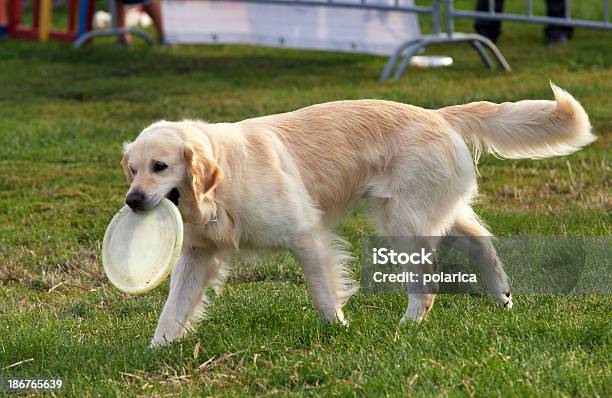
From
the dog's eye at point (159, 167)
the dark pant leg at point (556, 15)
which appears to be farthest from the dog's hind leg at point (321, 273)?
the dark pant leg at point (556, 15)

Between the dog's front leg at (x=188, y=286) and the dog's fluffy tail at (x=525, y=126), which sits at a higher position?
the dog's fluffy tail at (x=525, y=126)

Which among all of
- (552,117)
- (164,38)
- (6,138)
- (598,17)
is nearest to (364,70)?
(164,38)

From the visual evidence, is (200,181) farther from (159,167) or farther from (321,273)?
(321,273)

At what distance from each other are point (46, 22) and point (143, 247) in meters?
10.4

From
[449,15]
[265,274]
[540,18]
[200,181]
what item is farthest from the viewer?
[449,15]

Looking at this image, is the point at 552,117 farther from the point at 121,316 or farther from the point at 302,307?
the point at 121,316

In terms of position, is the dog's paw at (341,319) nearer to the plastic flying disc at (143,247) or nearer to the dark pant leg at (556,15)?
the plastic flying disc at (143,247)

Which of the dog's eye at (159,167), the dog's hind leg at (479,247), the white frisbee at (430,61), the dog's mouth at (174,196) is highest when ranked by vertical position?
the dog's eye at (159,167)

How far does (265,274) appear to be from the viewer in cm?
599

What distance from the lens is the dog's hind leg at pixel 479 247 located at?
204 inches

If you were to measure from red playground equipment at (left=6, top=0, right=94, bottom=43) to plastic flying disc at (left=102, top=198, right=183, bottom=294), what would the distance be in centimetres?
958

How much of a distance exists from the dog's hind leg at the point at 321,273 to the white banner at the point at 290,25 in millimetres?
7257

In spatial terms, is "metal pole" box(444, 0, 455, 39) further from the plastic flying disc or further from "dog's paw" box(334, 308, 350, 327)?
the plastic flying disc

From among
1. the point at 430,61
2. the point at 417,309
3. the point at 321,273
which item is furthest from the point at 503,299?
the point at 430,61
